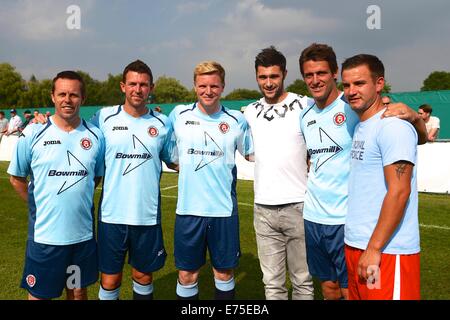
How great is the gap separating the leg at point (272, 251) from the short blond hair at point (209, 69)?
4.52ft

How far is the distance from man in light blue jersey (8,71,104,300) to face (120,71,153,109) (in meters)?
0.44

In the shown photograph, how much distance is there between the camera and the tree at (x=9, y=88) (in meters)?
64.4

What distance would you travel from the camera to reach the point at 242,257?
20.4 feet

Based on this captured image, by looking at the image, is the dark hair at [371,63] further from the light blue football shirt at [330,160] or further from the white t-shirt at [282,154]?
the white t-shirt at [282,154]

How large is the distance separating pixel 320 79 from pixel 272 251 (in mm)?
1726

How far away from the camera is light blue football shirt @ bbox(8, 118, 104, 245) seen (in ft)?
11.1

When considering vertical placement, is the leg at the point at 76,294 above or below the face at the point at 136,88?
below

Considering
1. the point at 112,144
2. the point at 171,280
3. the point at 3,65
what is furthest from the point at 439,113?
the point at 3,65

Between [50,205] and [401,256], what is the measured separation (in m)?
Answer: 2.80

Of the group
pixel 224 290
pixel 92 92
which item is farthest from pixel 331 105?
pixel 92 92

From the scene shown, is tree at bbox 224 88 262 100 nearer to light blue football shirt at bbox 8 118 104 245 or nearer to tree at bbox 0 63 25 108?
tree at bbox 0 63 25 108

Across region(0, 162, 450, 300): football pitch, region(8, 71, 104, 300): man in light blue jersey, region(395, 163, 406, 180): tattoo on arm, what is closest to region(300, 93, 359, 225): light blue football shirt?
region(395, 163, 406, 180): tattoo on arm

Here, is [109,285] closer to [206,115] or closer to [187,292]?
[187,292]

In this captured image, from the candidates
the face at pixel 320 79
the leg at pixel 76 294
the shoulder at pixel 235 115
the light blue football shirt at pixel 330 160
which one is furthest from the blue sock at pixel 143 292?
the face at pixel 320 79
